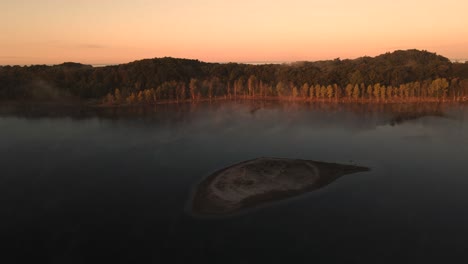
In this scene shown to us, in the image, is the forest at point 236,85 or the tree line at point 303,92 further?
the forest at point 236,85

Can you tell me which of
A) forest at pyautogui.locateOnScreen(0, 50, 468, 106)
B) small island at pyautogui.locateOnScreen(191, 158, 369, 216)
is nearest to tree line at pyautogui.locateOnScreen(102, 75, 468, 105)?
forest at pyautogui.locateOnScreen(0, 50, 468, 106)

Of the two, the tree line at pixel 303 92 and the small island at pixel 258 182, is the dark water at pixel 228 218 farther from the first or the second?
the tree line at pixel 303 92

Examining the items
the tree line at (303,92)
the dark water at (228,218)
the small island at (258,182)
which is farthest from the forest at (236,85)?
the small island at (258,182)

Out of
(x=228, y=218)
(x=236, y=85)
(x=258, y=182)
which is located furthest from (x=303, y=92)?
(x=228, y=218)

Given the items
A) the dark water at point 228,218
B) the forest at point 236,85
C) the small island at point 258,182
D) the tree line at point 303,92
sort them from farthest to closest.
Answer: the forest at point 236,85 < the tree line at point 303,92 < the small island at point 258,182 < the dark water at point 228,218

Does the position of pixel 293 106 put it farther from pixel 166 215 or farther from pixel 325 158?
pixel 166 215
